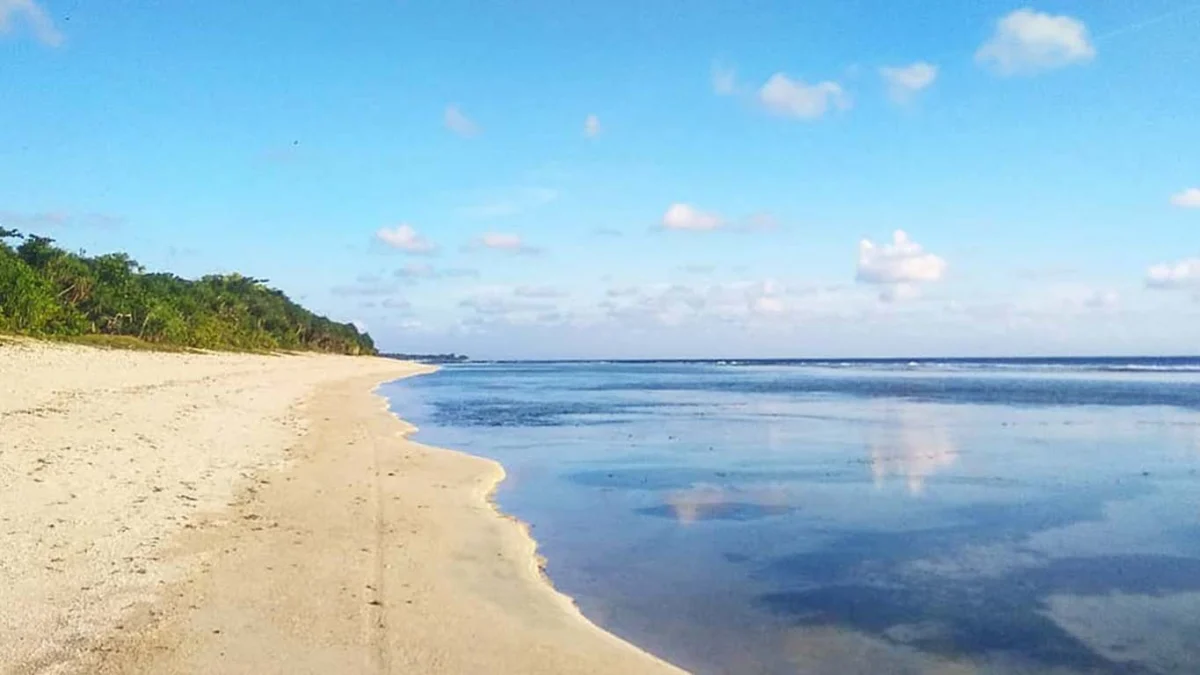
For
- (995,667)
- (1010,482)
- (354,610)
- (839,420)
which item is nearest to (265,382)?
(839,420)

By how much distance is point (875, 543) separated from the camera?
40.8 feet

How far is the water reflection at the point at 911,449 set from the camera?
1905cm

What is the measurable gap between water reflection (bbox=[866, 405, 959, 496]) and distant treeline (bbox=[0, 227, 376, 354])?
41.2 meters

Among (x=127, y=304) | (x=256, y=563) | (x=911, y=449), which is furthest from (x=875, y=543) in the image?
(x=127, y=304)

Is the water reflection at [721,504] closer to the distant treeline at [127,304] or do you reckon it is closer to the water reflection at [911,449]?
the water reflection at [911,449]

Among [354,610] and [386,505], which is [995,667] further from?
[386,505]

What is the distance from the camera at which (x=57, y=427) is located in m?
17.6

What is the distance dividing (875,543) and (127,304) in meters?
66.8

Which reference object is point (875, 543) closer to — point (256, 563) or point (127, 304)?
point (256, 563)

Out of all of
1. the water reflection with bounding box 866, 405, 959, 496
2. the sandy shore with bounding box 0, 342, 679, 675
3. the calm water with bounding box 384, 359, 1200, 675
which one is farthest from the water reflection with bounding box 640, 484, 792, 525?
the sandy shore with bounding box 0, 342, 679, 675

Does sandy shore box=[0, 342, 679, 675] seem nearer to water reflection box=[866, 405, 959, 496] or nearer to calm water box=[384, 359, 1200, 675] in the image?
calm water box=[384, 359, 1200, 675]

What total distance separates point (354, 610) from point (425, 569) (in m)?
1.88

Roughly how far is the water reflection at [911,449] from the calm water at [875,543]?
0.41 ft

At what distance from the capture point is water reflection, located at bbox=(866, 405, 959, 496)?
62.5 feet
